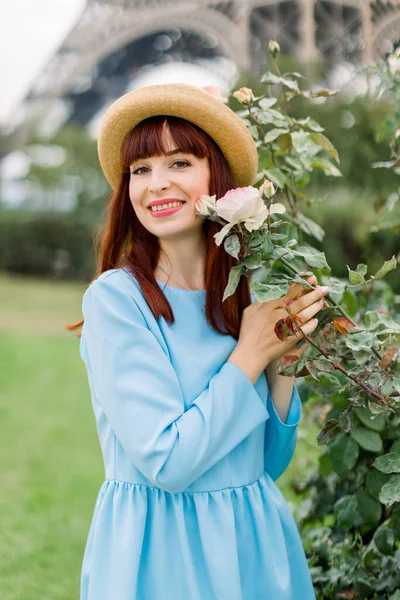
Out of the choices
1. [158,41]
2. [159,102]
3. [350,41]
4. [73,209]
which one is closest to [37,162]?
[73,209]

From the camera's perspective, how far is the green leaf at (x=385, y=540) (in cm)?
146

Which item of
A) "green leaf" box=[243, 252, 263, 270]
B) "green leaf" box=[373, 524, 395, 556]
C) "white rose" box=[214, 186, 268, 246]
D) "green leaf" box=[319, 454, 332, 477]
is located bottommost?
"green leaf" box=[373, 524, 395, 556]

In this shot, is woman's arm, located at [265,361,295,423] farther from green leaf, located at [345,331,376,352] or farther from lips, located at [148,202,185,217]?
lips, located at [148,202,185,217]

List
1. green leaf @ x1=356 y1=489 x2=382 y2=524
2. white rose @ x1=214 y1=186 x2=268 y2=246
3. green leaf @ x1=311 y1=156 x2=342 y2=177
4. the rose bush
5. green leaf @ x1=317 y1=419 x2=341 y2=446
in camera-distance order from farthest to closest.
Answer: green leaf @ x1=311 y1=156 x2=342 y2=177
green leaf @ x1=356 y1=489 x2=382 y2=524
green leaf @ x1=317 y1=419 x2=341 y2=446
the rose bush
white rose @ x1=214 y1=186 x2=268 y2=246

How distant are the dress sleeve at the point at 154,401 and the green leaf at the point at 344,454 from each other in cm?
30

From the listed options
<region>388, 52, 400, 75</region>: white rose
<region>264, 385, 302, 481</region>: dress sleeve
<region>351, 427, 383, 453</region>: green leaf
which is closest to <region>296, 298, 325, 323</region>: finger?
<region>264, 385, 302, 481</region>: dress sleeve

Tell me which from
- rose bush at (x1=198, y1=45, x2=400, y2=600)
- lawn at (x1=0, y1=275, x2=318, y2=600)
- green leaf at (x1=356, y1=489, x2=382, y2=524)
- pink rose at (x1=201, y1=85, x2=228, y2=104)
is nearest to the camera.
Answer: rose bush at (x1=198, y1=45, x2=400, y2=600)

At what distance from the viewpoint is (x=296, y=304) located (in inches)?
47.9

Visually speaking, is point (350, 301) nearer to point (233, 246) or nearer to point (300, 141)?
point (300, 141)

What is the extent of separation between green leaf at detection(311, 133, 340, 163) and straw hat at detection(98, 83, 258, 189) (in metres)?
0.23

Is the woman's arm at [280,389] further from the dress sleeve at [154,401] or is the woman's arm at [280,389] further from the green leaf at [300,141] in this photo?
the green leaf at [300,141]

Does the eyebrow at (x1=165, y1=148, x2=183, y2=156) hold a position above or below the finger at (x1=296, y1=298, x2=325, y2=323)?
above

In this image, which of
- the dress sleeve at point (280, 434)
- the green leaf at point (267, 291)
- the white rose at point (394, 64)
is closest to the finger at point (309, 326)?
the green leaf at point (267, 291)

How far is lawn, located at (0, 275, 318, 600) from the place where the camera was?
2.62 metres
